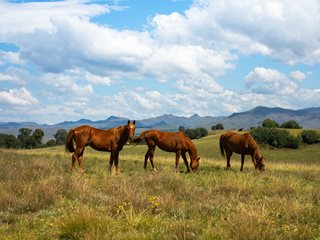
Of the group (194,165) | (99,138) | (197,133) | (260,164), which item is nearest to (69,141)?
(99,138)

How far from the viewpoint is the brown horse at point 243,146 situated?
2034cm

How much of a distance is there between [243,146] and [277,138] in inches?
2195

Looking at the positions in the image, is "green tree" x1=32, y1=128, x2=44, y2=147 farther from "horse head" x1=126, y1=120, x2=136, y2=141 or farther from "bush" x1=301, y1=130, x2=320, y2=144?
"horse head" x1=126, y1=120, x2=136, y2=141

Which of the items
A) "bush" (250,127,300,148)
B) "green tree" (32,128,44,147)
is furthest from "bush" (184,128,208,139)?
"green tree" (32,128,44,147)

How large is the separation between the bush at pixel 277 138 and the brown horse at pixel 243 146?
176 ft

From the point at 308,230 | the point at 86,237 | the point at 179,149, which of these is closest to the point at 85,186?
the point at 86,237

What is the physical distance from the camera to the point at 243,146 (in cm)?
2131

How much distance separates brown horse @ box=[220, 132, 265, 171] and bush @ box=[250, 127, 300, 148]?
53.7m

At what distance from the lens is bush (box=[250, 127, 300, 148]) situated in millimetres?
73438

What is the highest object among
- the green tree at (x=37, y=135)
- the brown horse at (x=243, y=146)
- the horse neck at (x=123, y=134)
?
the horse neck at (x=123, y=134)

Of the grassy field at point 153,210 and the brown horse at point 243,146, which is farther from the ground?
the brown horse at point 243,146

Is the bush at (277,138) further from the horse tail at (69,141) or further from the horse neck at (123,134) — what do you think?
the horse tail at (69,141)

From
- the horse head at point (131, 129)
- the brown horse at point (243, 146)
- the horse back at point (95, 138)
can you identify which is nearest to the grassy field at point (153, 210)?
the horse head at point (131, 129)

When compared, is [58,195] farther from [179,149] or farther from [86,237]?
[179,149]
